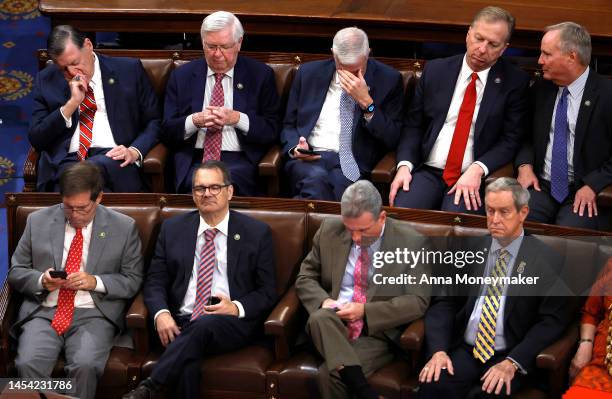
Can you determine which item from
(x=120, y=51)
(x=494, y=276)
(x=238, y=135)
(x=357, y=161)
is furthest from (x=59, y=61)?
(x=494, y=276)

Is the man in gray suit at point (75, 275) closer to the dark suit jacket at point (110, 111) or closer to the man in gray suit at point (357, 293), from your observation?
the dark suit jacket at point (110, 111)

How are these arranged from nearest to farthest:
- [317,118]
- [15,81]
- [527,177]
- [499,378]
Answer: [499,378] → [527,177] → [317,118] → [15,81]

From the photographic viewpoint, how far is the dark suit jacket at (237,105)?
12.0ft

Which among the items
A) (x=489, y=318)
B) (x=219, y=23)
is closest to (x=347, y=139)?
(x=219, y=23)

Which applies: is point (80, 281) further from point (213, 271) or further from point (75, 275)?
point (213, 271)

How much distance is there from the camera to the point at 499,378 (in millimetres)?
2871

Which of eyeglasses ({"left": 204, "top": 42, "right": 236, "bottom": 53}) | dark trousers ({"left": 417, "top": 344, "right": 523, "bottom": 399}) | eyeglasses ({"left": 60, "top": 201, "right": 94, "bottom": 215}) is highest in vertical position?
eyeglasses ({"left": 204, "top": 42, "right": 236, "bottom": 53})

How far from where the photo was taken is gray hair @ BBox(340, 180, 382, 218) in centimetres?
299

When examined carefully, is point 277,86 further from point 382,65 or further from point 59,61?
point 59,61

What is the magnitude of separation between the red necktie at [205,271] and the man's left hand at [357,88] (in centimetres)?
68

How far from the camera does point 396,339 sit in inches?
120

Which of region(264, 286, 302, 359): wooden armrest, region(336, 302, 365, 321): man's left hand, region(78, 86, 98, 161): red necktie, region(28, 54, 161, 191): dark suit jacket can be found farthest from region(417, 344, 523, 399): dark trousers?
region(78, 86, 98, 161): red necktie

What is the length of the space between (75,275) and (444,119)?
1.28 meters

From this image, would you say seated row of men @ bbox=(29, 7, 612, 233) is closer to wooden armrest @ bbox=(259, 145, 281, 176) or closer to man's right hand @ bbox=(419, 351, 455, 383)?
wooden armrest @ bbox=(259, 145, 281, 176)
